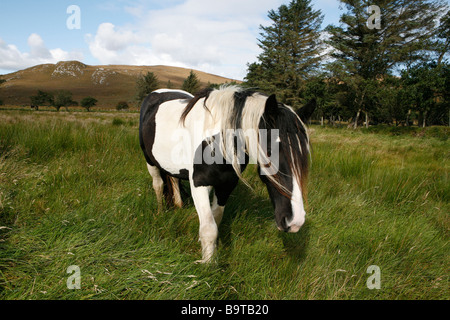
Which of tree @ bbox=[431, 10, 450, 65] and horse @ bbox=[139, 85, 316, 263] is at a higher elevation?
tree @ bbox=[431, 10, 450, 65]

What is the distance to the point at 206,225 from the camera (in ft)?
5.66

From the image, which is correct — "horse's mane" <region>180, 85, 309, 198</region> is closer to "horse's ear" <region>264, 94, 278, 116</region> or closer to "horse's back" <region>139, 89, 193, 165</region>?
"horse's ear" <region>264, 94, 278, 116</region>

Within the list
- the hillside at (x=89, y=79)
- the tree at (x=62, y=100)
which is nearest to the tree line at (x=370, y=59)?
the tree at (x=62, y=100)

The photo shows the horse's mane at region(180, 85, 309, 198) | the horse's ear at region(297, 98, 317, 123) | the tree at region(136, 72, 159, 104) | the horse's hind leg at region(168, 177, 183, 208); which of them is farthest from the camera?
the tree at region(136, 72, 159, 104)

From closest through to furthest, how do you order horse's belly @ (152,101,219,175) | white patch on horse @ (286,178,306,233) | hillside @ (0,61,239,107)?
white patch on horse @ (286,178,306,233) < horse's belly @ (152,101,219,175) < hillside @ (0,61,239,107)

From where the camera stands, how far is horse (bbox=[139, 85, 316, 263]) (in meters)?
1.43

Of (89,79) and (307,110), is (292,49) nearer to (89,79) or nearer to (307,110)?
(307,110)

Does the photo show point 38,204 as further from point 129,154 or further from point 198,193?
point 129,154

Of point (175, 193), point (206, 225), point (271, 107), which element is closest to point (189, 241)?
point (206, 225)

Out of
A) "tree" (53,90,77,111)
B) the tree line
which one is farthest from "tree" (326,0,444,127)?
"tree" (53,90,77,111)

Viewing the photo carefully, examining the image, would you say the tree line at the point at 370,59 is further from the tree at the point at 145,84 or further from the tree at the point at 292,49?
the tree at the point at 145,84

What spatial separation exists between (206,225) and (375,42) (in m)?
29.8

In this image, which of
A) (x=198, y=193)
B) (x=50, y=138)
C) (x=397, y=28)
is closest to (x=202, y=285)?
(x=198, y=193)

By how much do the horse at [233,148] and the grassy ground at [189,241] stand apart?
1.12 feet
